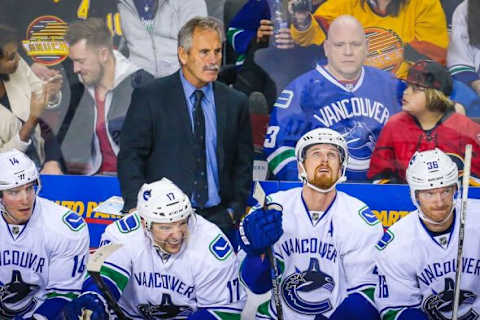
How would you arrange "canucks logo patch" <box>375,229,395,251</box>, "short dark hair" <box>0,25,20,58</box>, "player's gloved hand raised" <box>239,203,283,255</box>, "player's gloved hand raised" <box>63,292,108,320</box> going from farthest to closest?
"short dark hair" <box>0,25,20,58</box> → "canucks logo patch" <box>375,229,395,251</box> → "player's gloved hand raised" <box>239,203,283,255</box> → "player's gloved hand raised" <box>63,292,108,320</box>

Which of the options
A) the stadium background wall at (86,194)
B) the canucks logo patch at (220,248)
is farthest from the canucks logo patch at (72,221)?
the canucks logo patch at (220,248)

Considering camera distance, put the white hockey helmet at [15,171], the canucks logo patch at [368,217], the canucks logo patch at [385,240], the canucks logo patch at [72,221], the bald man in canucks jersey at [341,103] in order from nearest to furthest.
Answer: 1. the canucks logo patch at [385,240]
2. the canucks logo patch at [368,217]
3. the white hockey helmet at [15,171]
4. the canucks logo patch at [72,221]
5. the bald man in canucks jersey at [341,103]

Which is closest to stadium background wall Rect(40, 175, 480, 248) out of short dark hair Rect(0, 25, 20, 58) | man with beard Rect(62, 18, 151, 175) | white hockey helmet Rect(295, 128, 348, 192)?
man with beard Rect(62, 18, 151, 175)

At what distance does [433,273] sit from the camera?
4645 mm

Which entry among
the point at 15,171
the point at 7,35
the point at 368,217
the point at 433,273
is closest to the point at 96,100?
the point at 7,35

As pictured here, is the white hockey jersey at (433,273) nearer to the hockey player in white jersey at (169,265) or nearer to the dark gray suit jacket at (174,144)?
the hockey player in white jersey at (169,265)

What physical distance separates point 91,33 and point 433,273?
2.57 meters

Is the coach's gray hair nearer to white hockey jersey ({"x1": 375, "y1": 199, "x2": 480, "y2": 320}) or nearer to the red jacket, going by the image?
the red jacket

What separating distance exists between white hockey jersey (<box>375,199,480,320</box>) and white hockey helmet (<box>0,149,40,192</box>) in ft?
6.43

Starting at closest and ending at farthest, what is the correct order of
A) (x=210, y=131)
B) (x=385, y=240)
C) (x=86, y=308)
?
(x=86, y=308) → (x=385, y=240) → (x=210, y=131)

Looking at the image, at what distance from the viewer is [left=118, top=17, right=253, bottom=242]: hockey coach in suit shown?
5062mm

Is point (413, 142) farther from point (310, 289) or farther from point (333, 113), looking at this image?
point (310, 289)

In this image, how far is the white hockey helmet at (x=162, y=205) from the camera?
445 cm

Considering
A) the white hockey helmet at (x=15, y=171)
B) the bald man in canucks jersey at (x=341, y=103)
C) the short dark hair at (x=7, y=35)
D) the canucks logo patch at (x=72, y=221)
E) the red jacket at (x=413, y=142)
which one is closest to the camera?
the white hockey helmet at (x=15, y=171)
